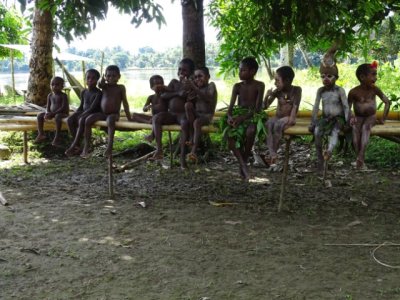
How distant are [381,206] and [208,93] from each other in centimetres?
230

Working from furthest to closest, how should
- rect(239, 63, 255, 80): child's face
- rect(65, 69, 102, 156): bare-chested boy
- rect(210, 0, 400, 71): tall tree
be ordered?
rect(65, 69, 102, 156): bare-chested boy
rect(239, 63, 255, 80): child's face
rect(210, 0, 400, 71): tall tree

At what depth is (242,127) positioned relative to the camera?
16.6 feet

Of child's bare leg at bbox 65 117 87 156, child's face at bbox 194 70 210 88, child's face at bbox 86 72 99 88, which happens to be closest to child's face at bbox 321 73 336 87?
child's face at bbox 194 70 210 88

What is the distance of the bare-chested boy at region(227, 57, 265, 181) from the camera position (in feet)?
16.7

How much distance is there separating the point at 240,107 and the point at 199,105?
18.0 inches

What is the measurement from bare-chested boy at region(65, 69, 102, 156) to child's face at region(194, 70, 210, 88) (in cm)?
127

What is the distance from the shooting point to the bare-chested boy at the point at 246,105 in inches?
201

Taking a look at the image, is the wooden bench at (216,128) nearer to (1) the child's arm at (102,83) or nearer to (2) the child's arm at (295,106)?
(2) the child's arm at (295,106)

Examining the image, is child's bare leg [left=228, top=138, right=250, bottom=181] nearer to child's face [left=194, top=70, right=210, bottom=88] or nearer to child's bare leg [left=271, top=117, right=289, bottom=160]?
child's bare leg [left=271, top=117, right=289, bottom=160]

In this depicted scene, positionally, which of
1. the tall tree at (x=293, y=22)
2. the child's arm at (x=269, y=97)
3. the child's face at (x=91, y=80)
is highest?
the tall tree at (x=293, y=22)

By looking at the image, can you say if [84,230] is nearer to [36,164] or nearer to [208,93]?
[208,93]

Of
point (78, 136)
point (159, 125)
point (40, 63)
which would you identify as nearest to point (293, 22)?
point (159, 125)

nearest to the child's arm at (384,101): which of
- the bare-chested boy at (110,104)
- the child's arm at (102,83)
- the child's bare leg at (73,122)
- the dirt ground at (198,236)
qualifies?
the dirt ground at (198,236)

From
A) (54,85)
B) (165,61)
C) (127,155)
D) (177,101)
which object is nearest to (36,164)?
(127,155)
